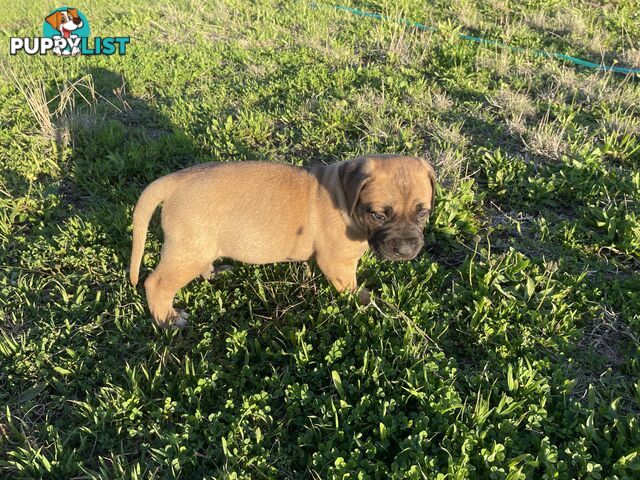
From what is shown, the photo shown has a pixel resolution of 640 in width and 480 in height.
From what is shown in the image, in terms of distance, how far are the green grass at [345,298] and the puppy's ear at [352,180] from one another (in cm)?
86

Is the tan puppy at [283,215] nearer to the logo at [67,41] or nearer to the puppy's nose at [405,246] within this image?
the puppy's nose at [405,246]

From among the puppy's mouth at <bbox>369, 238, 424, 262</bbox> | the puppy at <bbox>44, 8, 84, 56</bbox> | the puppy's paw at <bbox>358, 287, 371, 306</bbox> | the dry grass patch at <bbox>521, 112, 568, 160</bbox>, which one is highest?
the puppy at <bbox>44, 8, 84, 56</bbox>

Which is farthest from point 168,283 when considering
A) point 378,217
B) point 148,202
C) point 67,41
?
point 67,41

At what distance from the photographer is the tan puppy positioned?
317 cm

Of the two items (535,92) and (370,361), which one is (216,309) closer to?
(370,361)

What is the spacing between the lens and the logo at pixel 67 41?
8.18 metres

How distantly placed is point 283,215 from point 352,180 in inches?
24.1

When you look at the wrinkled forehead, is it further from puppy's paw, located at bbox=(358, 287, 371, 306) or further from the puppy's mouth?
puppy's paw, located at bbox=(358, 287, 371, 306)

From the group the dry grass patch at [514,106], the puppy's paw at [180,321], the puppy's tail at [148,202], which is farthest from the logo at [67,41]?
the dry grass patch at [514,106]

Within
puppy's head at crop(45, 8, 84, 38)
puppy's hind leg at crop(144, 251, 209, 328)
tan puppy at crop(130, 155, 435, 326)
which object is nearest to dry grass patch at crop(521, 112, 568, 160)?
tan puppy at crop(130, 155, 435, 326)

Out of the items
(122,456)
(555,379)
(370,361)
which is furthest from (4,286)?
(555,379)

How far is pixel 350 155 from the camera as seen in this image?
507 centimetres

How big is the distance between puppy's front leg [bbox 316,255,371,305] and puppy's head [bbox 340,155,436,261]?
0.39m

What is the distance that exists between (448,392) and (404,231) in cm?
112
